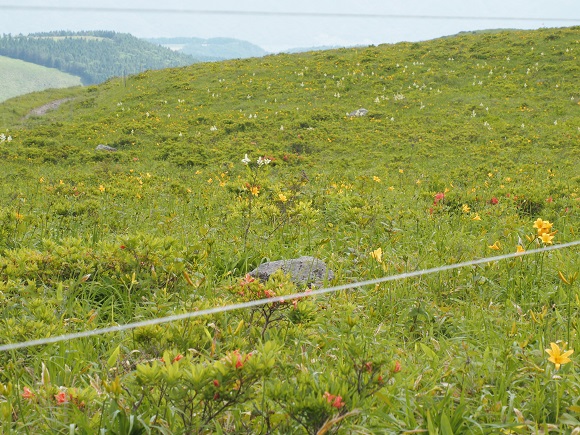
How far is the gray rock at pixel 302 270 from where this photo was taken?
12.9ft

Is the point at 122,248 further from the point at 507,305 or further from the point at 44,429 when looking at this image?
the point at 507,305

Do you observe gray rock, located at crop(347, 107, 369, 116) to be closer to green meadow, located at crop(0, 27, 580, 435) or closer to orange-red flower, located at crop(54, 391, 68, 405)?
green meadow, located at crop(0, 27, 580, 435)

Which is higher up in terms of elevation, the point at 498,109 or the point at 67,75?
the point at 67,75

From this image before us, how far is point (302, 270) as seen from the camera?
4031 millimetres

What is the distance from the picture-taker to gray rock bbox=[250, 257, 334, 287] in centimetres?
392

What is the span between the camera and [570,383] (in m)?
2.29

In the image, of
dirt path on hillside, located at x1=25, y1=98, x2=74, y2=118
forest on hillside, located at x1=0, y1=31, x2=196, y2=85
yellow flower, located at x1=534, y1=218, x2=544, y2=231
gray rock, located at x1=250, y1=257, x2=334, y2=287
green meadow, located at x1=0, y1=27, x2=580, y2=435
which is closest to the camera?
green meadow, located at x1=0, y1=27, x2=580, y2=435

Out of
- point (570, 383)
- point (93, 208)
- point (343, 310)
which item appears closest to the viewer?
point (570, 383)

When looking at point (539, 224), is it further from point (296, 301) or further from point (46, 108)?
point (46, 108)

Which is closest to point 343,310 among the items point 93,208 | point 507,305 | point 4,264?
point 507,305

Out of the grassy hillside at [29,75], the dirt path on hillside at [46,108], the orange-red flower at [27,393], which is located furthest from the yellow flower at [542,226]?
the grassy hillside at [29,75]

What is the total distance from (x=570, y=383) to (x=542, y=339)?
1.26ft

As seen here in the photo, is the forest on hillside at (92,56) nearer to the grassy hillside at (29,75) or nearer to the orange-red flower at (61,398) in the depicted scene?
the grassy hillside at (29,75)

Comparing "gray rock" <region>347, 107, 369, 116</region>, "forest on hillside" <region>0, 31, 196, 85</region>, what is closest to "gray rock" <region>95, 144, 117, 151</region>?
"gray rock" <region>347, 107, 369, 116</region>
